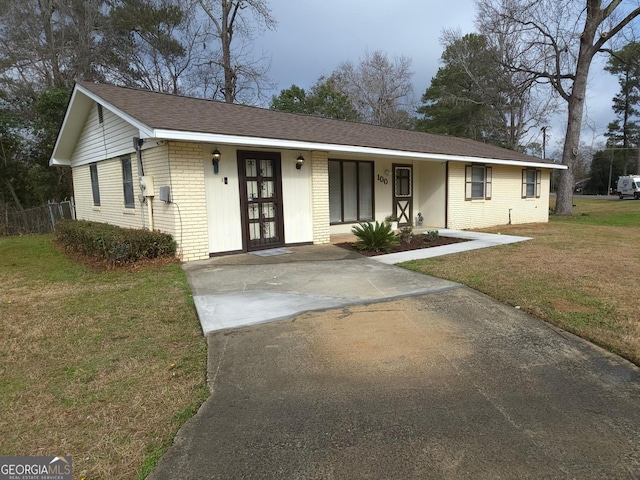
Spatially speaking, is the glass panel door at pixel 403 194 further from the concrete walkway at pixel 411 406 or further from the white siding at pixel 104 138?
the concrete walkway at pixel 411 406

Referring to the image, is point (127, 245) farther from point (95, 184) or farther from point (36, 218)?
point (36, 218)

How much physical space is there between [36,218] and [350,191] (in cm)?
1331

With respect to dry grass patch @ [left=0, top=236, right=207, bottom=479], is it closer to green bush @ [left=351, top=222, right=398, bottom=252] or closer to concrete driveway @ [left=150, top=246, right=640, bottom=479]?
concrete driveway @ [left=150, top=246, right=640, bottom=479]

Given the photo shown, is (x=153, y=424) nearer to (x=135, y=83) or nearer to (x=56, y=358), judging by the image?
(x=56, y=358)

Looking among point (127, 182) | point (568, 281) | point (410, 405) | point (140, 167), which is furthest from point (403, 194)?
point (410, 405)

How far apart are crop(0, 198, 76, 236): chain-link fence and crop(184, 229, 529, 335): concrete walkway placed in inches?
476

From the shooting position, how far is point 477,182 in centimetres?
1385

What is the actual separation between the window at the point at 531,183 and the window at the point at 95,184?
15227mm

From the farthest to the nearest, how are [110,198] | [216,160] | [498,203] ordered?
[498,203]
[110,198]
[216,160]

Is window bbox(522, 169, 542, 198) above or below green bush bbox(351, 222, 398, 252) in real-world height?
above

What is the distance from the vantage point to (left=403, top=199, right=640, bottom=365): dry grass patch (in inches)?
155

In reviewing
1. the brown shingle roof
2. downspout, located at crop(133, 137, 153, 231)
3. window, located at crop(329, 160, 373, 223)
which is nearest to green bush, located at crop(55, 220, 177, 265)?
downspout, located at crop(133, 137, 153, 231)

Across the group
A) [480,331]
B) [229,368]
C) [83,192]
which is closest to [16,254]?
[83,192]

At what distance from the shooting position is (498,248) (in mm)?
8938
